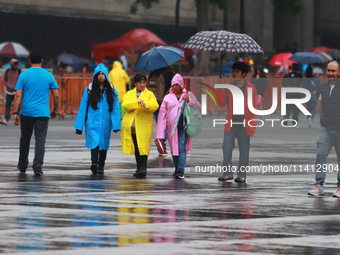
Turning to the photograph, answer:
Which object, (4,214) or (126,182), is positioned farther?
(126,182)

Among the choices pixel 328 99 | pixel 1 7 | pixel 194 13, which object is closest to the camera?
pixel 328 99

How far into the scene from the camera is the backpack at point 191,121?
44.0 ft

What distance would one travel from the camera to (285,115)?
47.1ft

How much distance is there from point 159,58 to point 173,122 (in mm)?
3071

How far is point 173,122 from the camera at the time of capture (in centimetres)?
1345

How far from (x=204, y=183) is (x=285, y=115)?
2.35 meters

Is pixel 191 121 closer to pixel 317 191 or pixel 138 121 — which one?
pixel 138 121

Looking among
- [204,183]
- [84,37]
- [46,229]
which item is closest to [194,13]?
[84,37]

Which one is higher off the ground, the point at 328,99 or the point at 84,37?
the point at 84,37

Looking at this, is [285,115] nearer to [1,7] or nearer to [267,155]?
[267,155]

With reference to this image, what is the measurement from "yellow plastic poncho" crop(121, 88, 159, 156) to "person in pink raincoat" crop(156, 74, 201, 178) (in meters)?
0.19

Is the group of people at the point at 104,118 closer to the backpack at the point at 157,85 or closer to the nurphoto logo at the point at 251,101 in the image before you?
the nurphoto logo at the point at 251,101

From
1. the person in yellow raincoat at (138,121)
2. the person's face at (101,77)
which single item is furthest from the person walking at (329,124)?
the person's face at (101,77)

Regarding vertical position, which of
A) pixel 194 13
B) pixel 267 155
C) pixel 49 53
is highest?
pixel 194 13
